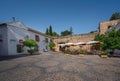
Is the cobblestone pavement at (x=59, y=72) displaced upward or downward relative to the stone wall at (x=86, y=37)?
downward

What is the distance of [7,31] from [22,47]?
15.2 feet

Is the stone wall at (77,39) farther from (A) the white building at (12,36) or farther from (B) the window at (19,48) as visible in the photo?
(B) the window at (19,48)

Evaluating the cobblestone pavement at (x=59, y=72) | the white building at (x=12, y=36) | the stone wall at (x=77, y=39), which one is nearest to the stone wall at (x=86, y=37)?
the stone wall at (x=77, y=39)

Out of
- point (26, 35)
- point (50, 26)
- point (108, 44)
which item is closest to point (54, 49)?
point (26, 35)

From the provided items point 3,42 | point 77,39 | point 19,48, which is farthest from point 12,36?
point 77,39

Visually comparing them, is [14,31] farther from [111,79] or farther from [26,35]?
[111,79]

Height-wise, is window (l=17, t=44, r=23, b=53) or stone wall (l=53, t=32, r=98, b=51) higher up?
stone wall (l=53, t=32, r=98, b=51)

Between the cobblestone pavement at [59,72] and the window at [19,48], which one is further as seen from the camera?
the window at [19,48]

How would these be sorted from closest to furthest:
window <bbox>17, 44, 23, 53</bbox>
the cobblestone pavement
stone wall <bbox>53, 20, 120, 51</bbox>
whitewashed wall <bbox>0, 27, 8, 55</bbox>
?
the cobblestone pavement
whitewashed wall <bbox>0, 27, 8, 55</bbox>
window <bbox>17, 44, 23, 53</bbox>
stone wall <bbox>53, 20, 120, 51</bbox>

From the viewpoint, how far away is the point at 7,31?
17.4 meters

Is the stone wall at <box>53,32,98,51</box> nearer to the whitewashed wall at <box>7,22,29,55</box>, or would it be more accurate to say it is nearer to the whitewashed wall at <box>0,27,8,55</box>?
the whitewashed wall at <box>7,22,29,55</box>

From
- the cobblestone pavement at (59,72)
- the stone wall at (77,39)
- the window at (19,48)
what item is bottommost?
the cobblestone pavement at (59,72)

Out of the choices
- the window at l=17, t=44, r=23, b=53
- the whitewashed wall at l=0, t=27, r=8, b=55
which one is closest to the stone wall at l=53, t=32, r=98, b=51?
the window at l=17, t=44, r=23, b=53

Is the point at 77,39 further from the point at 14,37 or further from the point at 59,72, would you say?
Answer: the point at 59,72
